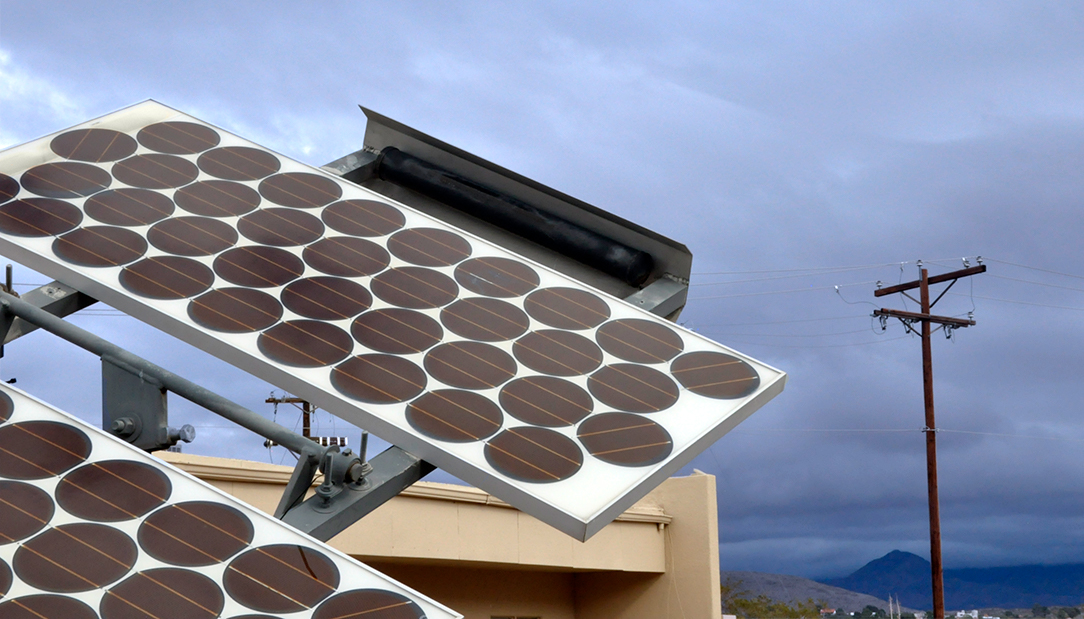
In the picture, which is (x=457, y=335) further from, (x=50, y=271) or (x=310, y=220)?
(x=50, y=271)

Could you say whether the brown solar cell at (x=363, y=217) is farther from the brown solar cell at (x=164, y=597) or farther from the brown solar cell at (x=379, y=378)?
the brown solar cell at (x=164, y=597)

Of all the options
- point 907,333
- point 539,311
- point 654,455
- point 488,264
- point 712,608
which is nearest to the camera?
point 654,455

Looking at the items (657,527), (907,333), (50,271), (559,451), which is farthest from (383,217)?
(907,333)

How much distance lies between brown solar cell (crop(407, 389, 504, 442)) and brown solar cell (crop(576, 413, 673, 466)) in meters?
0.42

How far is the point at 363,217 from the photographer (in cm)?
654

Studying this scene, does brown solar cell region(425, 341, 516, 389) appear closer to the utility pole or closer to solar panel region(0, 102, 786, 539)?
solar panel region(0, 102, 786, 539)

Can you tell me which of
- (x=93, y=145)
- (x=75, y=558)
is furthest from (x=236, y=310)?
(x=93, y=145)

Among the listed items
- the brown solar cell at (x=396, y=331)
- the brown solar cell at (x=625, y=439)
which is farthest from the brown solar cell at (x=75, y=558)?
the brown solar cell at (x=625, y=439)

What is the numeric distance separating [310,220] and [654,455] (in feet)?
9.16

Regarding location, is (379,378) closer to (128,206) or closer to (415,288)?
(415,288)

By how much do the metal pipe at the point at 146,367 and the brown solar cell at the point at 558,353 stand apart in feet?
4.14

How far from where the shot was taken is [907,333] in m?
32.7

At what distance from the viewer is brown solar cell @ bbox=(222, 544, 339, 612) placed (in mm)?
3719

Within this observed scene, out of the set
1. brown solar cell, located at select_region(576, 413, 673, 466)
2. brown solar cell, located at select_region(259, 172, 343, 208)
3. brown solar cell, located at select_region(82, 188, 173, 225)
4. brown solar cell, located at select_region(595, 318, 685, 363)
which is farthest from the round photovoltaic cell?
brown solar cell, located at select_region(576, 413, 673, 466)
